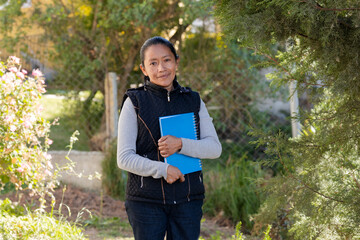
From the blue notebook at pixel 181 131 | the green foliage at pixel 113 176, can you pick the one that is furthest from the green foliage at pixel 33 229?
the green foliage at pixel 113 176

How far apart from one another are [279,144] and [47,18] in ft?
15.8

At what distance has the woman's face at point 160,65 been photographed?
2.51 metres

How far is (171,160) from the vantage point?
95.0 inches

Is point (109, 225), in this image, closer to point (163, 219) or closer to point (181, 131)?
point (163, 219)

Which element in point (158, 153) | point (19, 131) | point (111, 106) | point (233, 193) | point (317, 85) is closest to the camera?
point (158, 153)

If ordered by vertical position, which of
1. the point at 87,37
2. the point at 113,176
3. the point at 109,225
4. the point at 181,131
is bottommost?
the point at 109,225

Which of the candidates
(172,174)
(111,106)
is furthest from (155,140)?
(111,106)

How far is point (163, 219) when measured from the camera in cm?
244

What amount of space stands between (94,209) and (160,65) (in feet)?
11.3

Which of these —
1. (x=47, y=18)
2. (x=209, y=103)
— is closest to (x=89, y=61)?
(x=47, y=18)

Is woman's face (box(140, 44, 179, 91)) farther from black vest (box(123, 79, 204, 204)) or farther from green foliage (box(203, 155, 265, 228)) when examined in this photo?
green foliage (box(203, 155, 265, 228))

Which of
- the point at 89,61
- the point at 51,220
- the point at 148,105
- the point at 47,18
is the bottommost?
Result: the point at 51,220

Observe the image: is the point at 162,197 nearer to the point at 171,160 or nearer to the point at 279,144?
the point at 171,160

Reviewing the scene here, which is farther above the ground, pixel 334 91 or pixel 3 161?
pixel 334 91
